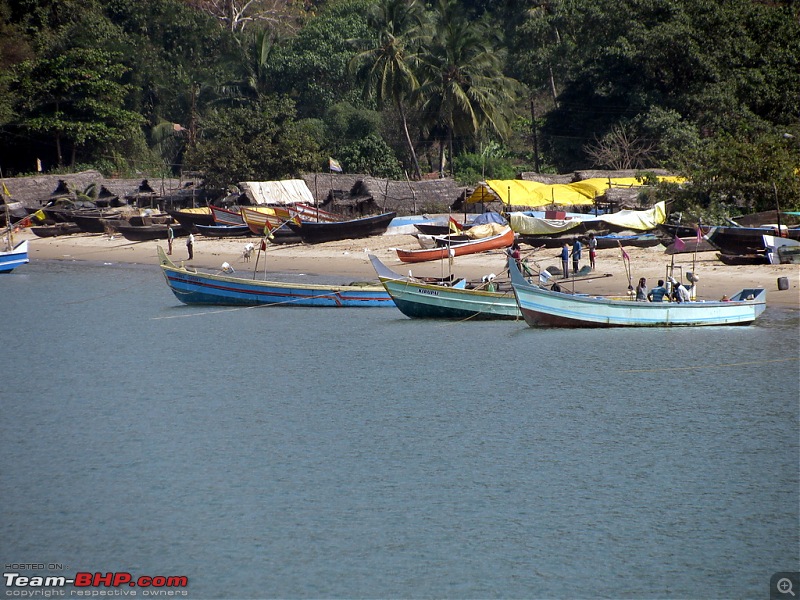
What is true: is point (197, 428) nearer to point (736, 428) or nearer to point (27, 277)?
point (736, 428)

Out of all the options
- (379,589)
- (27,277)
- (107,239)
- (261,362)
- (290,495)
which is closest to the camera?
(379,589)

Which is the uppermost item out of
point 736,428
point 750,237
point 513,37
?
point 513,37

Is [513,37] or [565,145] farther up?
[513,37]

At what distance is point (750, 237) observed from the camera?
29578 mm

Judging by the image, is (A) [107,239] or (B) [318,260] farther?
(A) [107,239]

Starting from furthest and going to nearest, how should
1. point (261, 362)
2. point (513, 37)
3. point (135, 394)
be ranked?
1. point (513, 37)
2. point (261, 362)
3. point (135, 394)

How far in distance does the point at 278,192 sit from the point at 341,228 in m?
7.64

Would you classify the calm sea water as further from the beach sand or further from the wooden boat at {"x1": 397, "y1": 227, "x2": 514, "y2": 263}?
the wooden boat at {"x1": 397, "y1": 227, "x2": 514, "y2": 263}

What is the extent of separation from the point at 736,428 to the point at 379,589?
884 cm

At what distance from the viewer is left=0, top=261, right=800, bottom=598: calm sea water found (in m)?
12.4

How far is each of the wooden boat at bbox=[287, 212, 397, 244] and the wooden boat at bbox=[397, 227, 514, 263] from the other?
5.14 meters

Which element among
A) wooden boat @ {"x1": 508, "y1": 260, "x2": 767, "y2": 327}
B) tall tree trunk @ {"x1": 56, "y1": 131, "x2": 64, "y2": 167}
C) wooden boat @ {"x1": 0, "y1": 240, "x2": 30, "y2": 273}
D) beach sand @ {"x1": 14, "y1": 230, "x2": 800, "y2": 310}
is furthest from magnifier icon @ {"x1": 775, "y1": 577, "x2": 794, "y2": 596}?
tall tree trunk @ {"x1": 56, "y1": 131, "x2": 64, "y2": 167}

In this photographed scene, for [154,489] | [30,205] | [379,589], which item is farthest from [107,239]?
[379,589]

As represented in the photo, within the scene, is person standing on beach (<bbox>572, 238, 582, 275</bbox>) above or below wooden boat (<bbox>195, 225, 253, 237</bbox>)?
below
